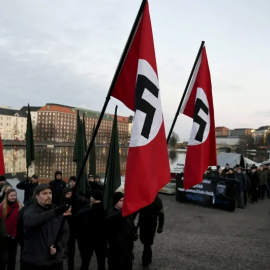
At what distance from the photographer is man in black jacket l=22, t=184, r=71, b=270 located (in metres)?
3.39

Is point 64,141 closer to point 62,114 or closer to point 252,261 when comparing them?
point 62,114

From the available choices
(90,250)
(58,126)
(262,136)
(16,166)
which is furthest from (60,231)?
(262,136)

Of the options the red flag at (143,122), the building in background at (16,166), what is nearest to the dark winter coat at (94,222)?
the red flag at (143,122)

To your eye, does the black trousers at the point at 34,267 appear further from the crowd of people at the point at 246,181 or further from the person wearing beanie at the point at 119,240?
the crowd of people at the point at 246,181

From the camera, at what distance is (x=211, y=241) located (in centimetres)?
748

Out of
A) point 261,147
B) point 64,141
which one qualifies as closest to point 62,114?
point 64,141

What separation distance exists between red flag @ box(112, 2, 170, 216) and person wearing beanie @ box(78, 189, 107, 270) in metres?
1.42

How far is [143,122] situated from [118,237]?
1659 mm

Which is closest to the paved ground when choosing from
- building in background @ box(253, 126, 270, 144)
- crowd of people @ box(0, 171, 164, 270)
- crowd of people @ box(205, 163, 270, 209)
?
crowd of people @ box(205, 163, 270, 209)

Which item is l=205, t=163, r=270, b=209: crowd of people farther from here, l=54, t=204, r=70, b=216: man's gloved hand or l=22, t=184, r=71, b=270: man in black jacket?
l=54, t=204, r=70, b=216: man's gloved hand

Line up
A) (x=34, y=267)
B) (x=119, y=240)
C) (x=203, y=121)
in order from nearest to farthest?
(x=34, y=267)
(x=119, y=240)
(x=203, y=121)

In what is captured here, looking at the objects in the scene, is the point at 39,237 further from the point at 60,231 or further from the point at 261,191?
the point at 261,191

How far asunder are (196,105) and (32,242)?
12.4ft

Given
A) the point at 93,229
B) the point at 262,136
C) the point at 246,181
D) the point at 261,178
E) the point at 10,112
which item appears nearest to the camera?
the point at 93,229
